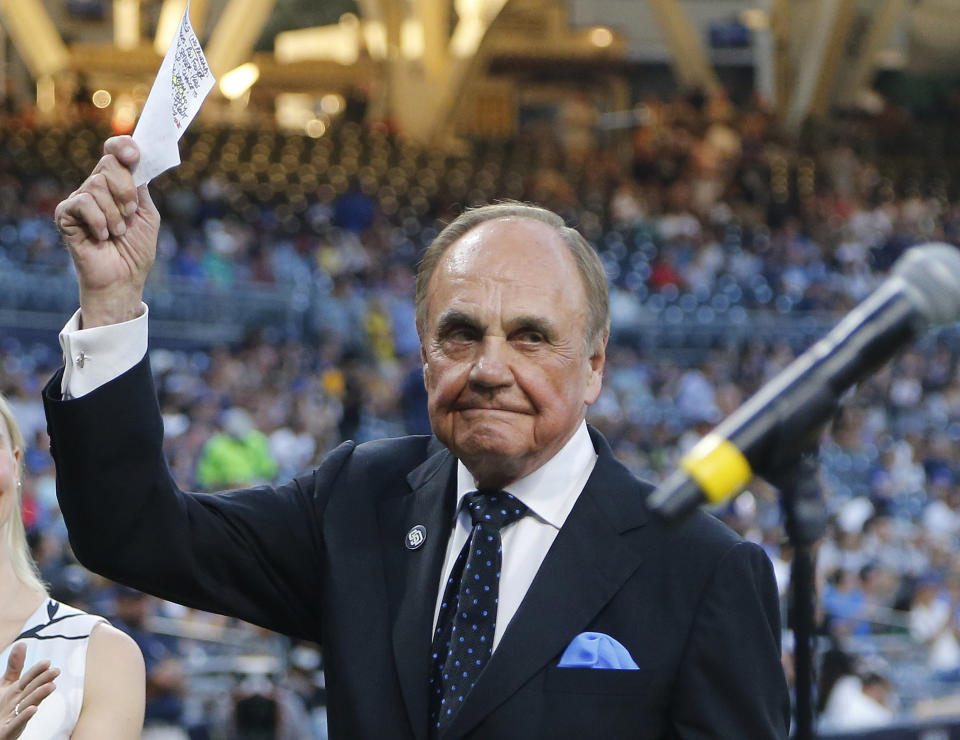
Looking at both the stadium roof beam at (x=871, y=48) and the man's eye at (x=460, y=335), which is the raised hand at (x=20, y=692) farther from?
the stadium roof beam at (x=871, y=48)

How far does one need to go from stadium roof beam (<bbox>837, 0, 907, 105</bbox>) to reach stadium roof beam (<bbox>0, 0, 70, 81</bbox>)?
41.7 ft

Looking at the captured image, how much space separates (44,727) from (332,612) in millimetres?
579

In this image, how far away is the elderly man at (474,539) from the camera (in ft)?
6.43

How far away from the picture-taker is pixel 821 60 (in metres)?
23.9

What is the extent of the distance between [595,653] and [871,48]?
79.5ft

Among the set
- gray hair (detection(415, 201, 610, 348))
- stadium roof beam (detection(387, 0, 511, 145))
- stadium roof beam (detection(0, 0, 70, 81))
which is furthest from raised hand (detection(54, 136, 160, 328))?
stadium roof beam (detection(387, 0, 511, 145))

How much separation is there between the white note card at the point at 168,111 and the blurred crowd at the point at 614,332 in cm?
450

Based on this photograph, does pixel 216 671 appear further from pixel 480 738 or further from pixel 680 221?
pixel 680 221

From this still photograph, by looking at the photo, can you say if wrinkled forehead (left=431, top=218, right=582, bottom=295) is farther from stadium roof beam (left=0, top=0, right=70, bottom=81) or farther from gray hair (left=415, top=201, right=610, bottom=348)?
stadium roof beam (left=0, top=0, right=70, bottom=81)

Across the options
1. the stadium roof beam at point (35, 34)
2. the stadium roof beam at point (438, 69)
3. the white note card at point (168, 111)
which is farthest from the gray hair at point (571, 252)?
the stadium roof beam at point (438, 69)

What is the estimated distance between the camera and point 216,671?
6789 millimetres

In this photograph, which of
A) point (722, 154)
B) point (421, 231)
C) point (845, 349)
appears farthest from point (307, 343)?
point (845, 349)

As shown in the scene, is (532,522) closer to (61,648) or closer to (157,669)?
(61,648)

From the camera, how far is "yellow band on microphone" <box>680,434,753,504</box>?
54.1 inches
